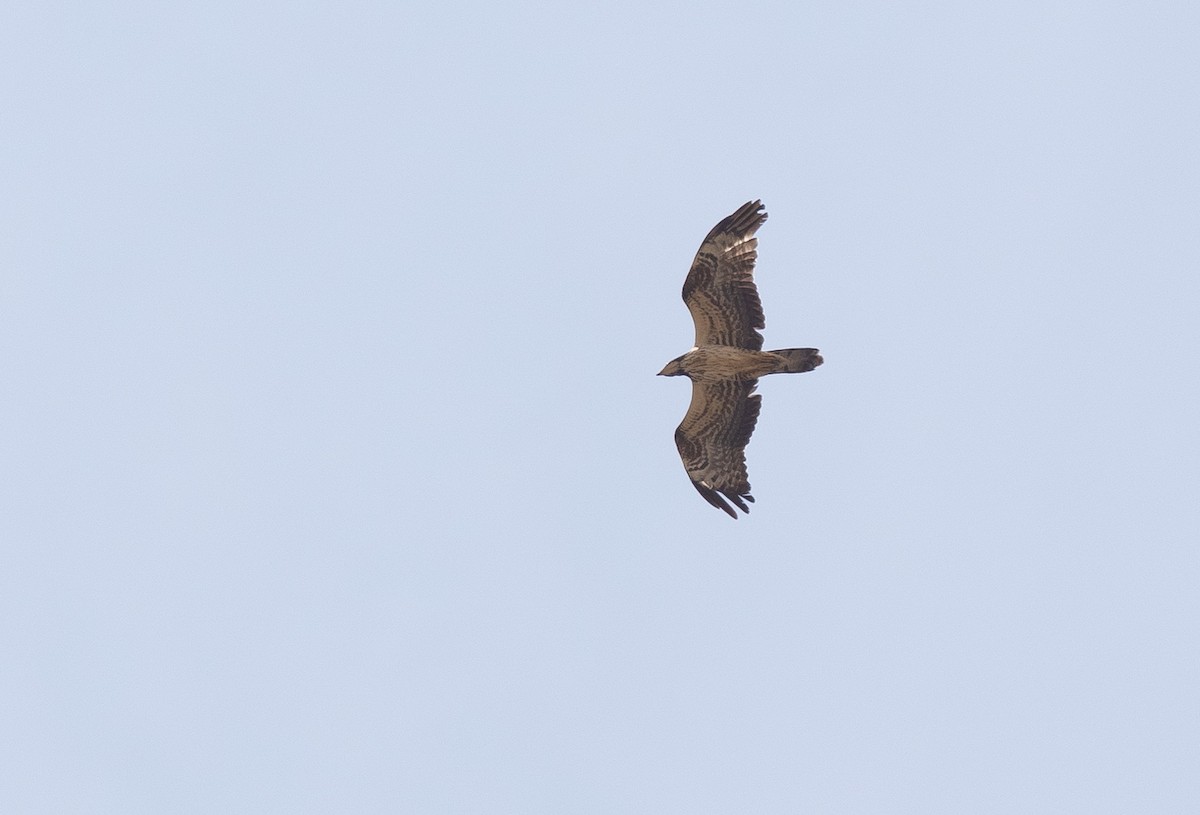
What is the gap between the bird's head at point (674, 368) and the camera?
30344 millimetres

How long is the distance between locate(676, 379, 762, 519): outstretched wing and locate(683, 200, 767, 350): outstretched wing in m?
1.47

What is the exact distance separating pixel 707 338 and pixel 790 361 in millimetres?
1547

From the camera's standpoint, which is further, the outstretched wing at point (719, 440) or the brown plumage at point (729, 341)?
the outstretched wing at point (719, 440)

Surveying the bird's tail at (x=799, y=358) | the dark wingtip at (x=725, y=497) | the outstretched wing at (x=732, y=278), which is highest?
the outstretched wing at (x=732, y=278)

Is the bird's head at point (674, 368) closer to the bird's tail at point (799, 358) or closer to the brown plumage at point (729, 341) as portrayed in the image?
the brown plumage at point (729, 341)

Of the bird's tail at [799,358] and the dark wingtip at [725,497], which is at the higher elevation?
the bird's tail at [799,358]

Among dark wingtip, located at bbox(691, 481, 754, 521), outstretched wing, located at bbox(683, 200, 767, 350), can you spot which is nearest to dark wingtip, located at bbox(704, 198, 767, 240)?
outstretched wing, located at bbox(683, 200, 767, 350)

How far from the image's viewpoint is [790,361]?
29766mm

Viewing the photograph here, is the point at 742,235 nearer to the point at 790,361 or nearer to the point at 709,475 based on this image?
the point at 790,361

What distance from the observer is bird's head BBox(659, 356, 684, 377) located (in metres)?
30.3

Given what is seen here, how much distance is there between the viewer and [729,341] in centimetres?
3006

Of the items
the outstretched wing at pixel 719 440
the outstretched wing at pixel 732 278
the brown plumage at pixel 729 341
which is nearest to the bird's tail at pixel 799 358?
the brown plumage at pixel 729 341

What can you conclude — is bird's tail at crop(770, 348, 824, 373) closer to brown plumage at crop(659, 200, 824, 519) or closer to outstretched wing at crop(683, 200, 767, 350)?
brown plumage at crop(659, 200, 824, 519)

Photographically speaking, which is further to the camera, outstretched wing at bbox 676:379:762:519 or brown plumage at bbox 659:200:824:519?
outstretched wing at bbox 676:379:762:519
